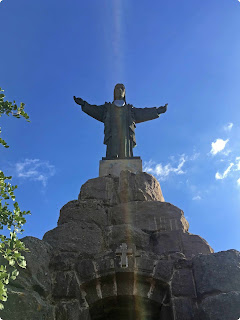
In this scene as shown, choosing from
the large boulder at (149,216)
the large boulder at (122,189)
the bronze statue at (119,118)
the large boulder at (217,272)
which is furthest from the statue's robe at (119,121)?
the large boulder at (217,272)

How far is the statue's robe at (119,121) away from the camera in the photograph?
Answer: 8906mm

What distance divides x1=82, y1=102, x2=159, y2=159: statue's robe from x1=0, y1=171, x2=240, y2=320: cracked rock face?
121 inches

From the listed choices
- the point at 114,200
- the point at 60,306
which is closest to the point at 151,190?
the point at 114,200

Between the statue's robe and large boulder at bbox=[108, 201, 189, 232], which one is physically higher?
the statue's robe

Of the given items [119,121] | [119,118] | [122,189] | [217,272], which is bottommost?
[217,272]

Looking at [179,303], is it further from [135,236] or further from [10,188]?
[10,188]

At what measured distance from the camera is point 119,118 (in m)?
9.62

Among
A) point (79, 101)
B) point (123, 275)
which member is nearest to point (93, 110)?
point (79, 101)

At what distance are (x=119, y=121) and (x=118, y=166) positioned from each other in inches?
77.0

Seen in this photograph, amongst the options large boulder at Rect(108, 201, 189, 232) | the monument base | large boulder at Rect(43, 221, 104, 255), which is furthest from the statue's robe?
large boulder at Rect(43, 221, 104, 255)

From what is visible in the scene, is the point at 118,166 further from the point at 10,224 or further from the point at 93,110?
the point at 10,224

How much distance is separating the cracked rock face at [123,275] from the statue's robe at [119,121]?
10.1ft

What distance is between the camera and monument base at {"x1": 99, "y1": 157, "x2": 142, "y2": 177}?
782 centimetres

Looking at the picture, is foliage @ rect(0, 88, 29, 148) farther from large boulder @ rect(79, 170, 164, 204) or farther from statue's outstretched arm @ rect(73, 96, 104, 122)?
statue's outstretched arm @ rect(73, 96, 104, 122)
